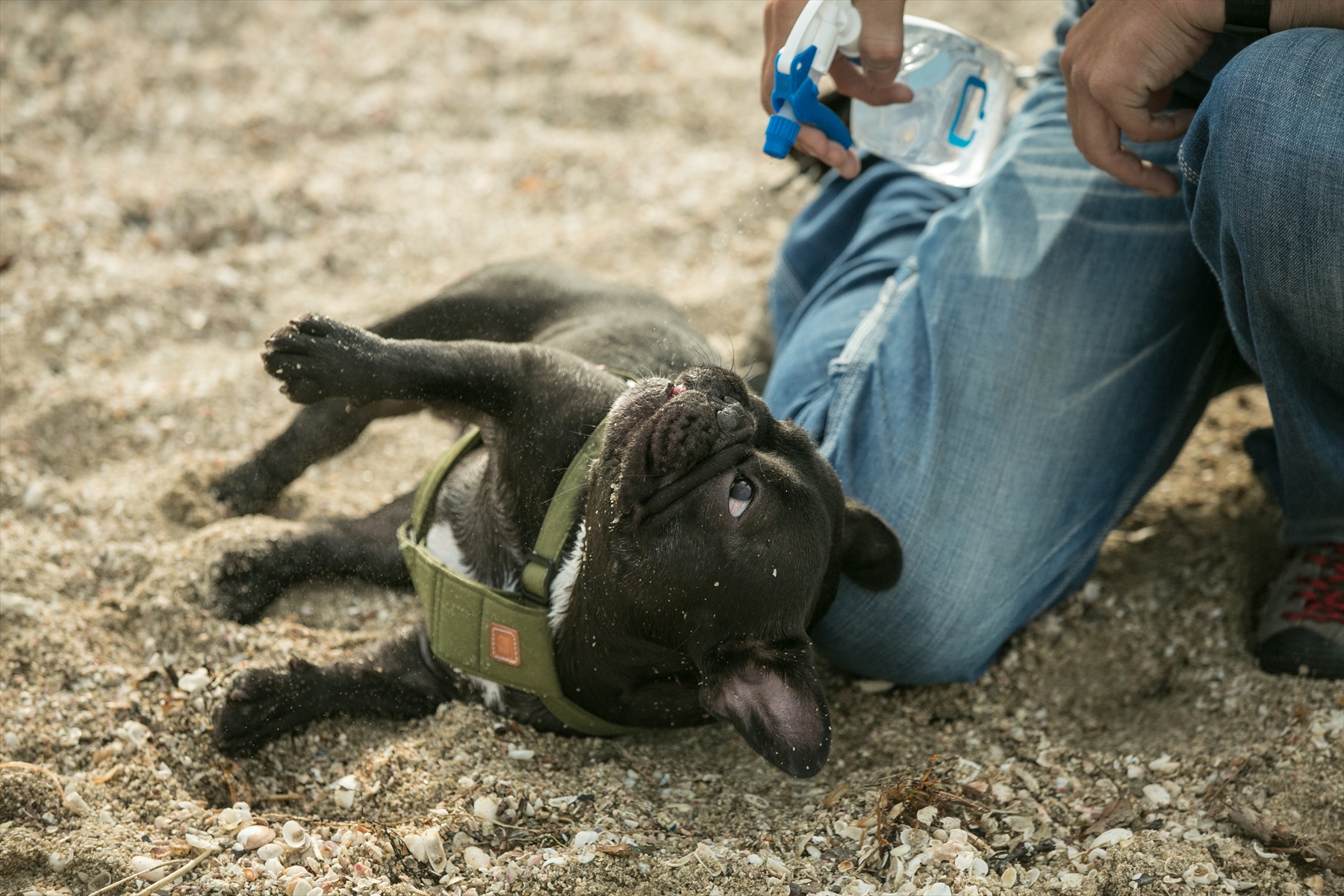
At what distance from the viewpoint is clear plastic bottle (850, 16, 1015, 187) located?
11.2ft

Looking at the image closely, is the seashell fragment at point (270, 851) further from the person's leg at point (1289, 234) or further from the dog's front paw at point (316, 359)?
the person's leg at point (1289, 234)

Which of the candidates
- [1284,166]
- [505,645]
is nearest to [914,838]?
[505,645]

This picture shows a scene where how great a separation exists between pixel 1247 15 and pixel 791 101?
993 millimetres

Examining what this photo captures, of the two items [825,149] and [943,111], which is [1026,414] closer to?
[825,149]

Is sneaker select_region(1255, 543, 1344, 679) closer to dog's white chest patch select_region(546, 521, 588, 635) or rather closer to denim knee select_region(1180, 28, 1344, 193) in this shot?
denim knee select_region(1180, 28, 1344, 193)

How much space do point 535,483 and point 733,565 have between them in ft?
2.12

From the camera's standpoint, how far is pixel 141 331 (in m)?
3.99

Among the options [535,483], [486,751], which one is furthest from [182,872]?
[535,483]

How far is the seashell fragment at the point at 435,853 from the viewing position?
88.8 inches

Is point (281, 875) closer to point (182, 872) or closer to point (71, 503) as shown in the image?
point (182, 872)

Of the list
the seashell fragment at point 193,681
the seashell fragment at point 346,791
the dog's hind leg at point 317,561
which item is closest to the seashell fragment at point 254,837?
the seashell fragment at point 346,791

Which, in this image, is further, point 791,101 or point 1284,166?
point 791,101

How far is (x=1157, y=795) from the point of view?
2.54m

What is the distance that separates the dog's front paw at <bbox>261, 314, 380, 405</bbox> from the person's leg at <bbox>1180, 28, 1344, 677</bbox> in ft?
6.37
